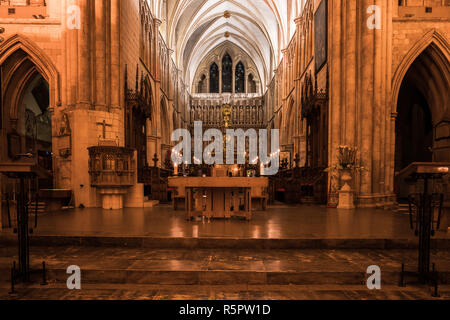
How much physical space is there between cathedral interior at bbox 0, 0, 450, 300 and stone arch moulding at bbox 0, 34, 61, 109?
0.07 metres

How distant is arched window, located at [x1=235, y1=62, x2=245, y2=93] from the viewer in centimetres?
3491

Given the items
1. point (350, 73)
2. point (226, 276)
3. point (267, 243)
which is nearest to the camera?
point (226, 276)

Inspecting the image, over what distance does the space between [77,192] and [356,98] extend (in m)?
9.27

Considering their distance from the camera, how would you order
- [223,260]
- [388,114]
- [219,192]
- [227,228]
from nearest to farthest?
[223,260], [227,228], [219,192], [388,114]

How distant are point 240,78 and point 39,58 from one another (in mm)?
27088

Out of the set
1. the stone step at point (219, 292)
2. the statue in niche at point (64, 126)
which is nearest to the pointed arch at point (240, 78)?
the statue in niche at point (64, 126)

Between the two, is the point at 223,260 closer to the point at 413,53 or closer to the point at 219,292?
the point at 219,292

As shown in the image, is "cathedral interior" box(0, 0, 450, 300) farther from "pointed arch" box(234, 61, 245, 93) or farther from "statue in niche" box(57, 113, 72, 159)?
"pointed arch" box(234, 61, 245, 93)

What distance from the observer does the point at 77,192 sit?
8.63 metres

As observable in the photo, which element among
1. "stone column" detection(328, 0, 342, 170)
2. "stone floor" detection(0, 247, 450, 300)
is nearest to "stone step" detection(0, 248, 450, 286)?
"stone floor" detection(0, 247, 450, 300)

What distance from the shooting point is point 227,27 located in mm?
31922

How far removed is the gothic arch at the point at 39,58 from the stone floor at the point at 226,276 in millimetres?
7549

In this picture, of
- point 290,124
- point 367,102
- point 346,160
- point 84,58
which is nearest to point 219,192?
point 346,160

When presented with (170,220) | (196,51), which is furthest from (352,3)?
(196,51)
